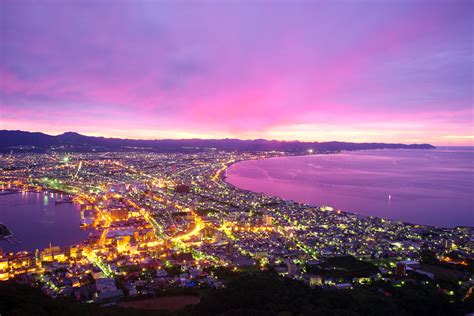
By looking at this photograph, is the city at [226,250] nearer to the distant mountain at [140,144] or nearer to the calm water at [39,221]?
the calm water at [39,221]

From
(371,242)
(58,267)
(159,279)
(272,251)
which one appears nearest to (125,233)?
(58,267)

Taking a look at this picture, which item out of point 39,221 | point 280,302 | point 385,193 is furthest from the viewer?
point 385,193

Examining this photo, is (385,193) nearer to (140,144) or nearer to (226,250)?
(226,250)

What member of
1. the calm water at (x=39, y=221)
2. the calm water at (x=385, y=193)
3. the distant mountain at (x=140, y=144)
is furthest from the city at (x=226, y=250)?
the distant mountain at (x=140, y=144)

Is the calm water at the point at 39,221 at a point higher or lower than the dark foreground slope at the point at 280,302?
lower

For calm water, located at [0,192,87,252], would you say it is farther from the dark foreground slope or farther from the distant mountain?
the distant mountain

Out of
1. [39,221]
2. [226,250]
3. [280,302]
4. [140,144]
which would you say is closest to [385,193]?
[226,250]

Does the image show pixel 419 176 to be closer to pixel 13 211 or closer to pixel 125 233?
pixel 125 233

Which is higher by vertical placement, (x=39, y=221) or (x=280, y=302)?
(x=280, y=302)
